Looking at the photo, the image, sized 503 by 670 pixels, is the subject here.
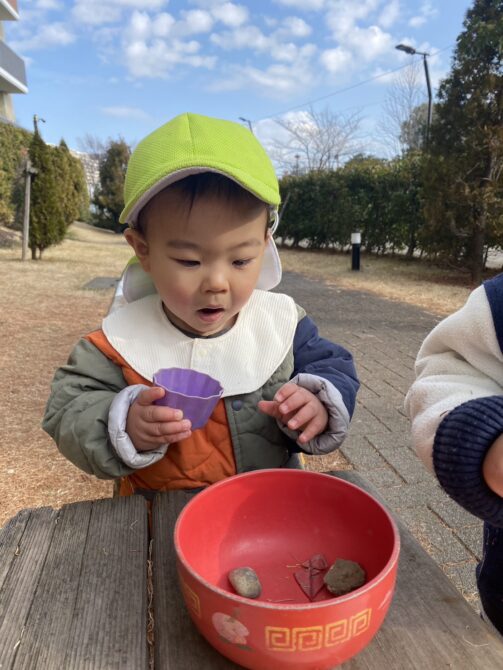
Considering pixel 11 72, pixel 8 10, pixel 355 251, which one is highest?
pixel 8 10

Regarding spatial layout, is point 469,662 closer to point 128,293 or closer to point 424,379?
point 424,379

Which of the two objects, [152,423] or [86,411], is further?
[86,411]

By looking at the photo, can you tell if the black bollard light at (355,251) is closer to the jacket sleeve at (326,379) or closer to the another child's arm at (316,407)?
the jacket sleeve at (326,379)

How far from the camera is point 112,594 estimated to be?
0.89 meters

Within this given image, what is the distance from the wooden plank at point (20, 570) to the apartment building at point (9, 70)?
2847cm

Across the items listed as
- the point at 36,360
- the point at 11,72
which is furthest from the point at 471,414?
the point at 11,72

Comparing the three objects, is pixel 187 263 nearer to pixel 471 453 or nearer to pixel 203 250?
pixel 203 250

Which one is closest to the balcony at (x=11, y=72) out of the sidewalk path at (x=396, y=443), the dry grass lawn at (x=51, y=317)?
the dry grass lawn at (x=51, y=317)

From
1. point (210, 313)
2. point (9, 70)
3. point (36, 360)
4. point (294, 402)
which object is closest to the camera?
point (294, 402)

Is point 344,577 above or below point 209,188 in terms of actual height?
below

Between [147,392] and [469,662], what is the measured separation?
0.70m

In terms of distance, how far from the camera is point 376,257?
14.0 meters

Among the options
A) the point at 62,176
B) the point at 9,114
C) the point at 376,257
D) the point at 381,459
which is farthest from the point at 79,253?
the point at 9,114

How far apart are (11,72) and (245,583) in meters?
31.8
